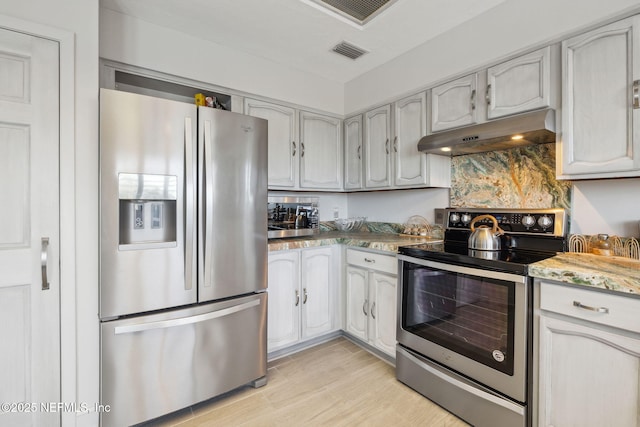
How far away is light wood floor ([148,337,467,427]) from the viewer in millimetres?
1710

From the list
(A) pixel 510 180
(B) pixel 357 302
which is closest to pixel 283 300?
(B) pixel 357 302

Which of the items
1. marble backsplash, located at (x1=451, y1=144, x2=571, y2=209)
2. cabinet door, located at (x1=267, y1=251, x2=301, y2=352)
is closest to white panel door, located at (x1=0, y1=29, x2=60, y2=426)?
cabinet door, located at (x1=267, y1=251, x2=301, y2=352)

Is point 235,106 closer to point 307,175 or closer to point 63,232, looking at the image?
point 307,175

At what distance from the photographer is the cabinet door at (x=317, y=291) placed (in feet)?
8.14

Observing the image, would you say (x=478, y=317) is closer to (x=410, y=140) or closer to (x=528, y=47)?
(x=410, y=140)

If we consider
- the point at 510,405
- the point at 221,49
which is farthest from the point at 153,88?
the point at 510,405

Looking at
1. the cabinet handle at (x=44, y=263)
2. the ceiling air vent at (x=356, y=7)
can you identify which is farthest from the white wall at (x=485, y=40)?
the cabinet handle at (x=44, y=263)

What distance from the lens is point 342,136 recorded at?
317 centimetres

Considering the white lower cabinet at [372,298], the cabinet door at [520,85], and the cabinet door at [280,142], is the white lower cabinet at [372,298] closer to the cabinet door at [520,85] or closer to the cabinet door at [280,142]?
the cabinet door at [280,142]

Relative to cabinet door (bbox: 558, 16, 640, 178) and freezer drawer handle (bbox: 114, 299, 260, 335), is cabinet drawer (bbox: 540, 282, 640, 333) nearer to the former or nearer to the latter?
cabinet door (bbox: 558, 16, 640, 178)

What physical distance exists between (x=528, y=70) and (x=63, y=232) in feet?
9.06

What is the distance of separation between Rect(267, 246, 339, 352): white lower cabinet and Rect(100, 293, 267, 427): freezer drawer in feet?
1.06

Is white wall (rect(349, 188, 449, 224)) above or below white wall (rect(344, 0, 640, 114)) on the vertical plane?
below

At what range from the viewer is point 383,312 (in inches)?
89.9
